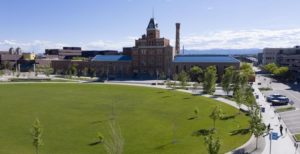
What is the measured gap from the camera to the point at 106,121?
47.1 metres

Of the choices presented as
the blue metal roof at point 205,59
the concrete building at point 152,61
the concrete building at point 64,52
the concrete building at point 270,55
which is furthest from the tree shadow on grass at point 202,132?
the concrete building at point 64,52

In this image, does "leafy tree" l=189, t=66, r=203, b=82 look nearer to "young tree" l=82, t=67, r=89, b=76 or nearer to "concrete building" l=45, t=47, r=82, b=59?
"young tree" l=82, t=67, r=89, b=76

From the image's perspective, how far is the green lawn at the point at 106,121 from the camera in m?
35.0

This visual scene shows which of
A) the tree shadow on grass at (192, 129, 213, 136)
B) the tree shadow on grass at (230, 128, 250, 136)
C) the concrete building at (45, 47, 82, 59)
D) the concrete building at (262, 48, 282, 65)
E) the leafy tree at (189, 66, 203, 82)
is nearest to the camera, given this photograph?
the tree shadow on grass at (192, 129, 213, 136)

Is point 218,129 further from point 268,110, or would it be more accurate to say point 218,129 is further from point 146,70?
point 146,70

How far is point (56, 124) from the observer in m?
44.7

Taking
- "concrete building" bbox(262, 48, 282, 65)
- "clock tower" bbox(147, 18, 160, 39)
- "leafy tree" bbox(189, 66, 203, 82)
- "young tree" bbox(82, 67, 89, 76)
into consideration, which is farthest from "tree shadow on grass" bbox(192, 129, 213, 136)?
"concrete building" bbox(262, 48, 282, 65)

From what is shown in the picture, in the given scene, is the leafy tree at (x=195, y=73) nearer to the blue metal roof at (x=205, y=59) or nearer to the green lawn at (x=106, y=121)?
the blue metal roof at (x=205, y=59)

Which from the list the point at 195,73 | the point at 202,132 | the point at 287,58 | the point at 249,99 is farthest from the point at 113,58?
the point at 202,132

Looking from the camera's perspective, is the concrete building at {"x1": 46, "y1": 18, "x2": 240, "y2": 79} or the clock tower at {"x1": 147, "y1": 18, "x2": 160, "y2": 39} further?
the clock tower at {"x1": 147, "y1": 18, "x2": 160, "y2": 39}

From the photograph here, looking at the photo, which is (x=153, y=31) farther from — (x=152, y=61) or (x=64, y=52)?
(x=64, y=52)

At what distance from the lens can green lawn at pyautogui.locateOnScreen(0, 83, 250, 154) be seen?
35.0 metres

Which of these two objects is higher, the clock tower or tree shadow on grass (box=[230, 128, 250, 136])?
the clock tower

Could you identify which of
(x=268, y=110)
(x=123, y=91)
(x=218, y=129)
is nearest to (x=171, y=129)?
(x=218, y=129)
